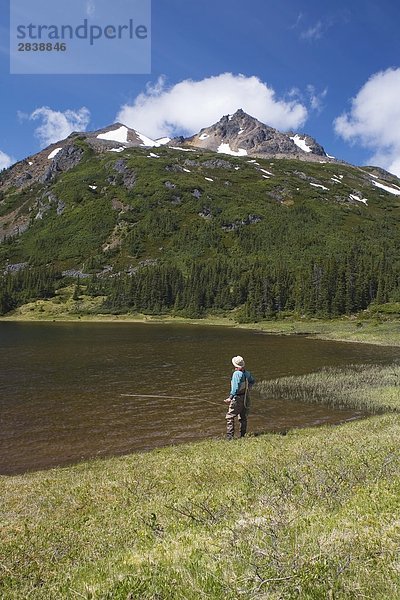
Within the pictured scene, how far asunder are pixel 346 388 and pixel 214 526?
33.5 metres

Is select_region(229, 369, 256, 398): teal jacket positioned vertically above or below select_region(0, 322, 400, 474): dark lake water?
above

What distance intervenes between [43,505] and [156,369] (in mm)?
38190

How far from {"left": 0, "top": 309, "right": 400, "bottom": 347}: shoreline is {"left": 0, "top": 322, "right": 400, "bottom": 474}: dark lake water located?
18.2m

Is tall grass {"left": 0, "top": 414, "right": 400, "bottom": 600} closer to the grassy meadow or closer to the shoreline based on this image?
the grassy meadow

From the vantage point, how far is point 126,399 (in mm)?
36594

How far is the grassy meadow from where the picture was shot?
6711mm

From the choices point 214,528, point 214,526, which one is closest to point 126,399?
point 214,526

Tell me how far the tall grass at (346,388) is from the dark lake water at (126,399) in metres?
2.89

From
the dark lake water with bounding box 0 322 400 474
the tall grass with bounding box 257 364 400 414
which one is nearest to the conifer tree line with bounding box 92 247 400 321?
the dark lake water with bounding box 0 322 400 474

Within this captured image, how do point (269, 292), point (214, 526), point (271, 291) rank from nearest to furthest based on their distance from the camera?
point (214, 526), point (269, 292), point (271, 291)

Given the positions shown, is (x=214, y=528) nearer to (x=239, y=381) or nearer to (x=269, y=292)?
(x=239, y=381)

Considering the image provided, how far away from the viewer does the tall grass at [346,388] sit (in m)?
34.9

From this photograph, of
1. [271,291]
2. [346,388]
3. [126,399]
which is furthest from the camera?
[271,291]

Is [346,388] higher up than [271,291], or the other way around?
[271,291]
